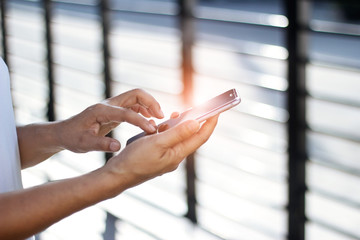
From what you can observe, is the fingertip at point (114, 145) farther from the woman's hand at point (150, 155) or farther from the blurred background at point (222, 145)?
the blurred background at point (222, 145)

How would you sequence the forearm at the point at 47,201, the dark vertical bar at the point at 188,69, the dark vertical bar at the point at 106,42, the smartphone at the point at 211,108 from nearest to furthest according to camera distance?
the forearm at the point at 47,201 < the smartphone at the point at 211,108 < the dark vertical bar at the point at 188,69 < the dark vertical bar at the point at 106,42

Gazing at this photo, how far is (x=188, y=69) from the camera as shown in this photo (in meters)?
3.16

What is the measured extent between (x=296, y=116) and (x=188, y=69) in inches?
28.1

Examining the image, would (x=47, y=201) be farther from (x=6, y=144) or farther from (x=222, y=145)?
(x=222, y=145)

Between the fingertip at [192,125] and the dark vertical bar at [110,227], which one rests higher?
the fingertip at [192,125]

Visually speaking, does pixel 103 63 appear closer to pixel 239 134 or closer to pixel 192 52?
pixel 192 52

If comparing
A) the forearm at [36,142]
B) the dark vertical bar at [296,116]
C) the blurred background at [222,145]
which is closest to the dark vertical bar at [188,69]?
the blurred background at [222,145]

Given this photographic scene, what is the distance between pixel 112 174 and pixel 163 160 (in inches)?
4.1

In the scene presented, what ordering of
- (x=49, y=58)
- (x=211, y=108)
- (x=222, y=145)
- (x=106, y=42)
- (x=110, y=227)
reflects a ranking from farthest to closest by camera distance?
(x=222, y=145)
(x=49, y=58)
(x=106, y=42)
(x=110, y=227)
(x=211, y=108)

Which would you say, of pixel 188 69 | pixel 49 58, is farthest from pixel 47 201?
pixel 49 58

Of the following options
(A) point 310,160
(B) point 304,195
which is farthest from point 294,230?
(A) point 310,160

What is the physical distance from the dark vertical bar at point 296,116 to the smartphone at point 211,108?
1.35 meters

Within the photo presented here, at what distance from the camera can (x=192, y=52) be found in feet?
10.3

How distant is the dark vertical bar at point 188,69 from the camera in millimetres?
3088
